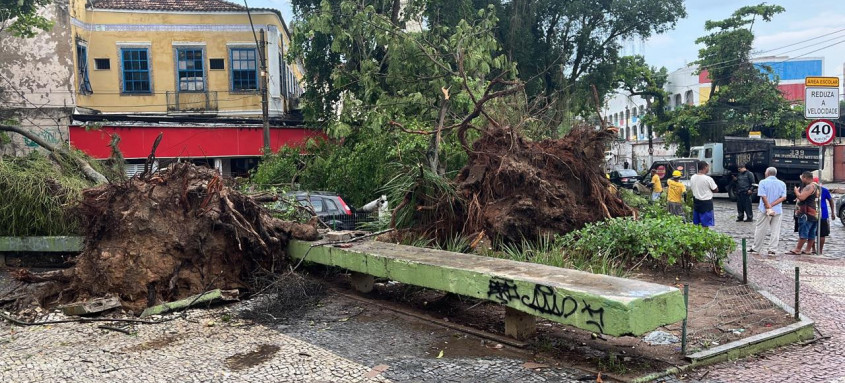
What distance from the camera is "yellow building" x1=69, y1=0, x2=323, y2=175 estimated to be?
2464 centimetres

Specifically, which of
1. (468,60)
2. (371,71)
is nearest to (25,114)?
(371,71)

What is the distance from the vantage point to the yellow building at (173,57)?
25.1 meters

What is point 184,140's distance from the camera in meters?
23.4

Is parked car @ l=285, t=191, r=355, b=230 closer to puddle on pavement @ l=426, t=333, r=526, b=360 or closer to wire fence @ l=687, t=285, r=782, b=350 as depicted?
puddle on pavement @ l=426, t=333, r=526, b=360

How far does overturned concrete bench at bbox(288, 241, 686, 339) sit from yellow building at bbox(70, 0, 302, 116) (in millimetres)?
20015

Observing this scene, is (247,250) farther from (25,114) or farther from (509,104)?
(25,114)

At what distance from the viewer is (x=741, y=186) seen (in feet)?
56.6

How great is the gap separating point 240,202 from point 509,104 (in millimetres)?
5368

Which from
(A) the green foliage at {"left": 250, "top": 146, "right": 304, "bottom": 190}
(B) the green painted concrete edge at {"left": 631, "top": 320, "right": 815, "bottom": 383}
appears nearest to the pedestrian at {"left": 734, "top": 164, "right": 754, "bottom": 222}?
(B) the green painted concrete edge at {"left": 631, "top": 320, "right": 815, "bottom": 383}

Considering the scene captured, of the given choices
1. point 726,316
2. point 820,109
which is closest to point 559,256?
point 726,316

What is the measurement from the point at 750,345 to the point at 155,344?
5.87 metres

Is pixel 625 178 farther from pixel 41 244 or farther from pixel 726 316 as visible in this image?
pixel 41 244

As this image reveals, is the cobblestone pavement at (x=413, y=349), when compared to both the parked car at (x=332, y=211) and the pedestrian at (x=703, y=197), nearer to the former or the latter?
the parked car at (x=332, y=211)

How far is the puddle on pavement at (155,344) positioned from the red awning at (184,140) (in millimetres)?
14767
